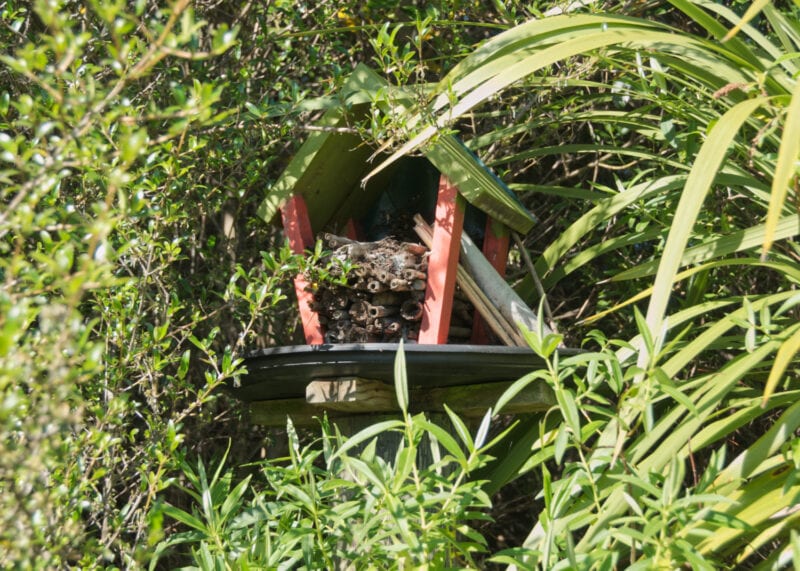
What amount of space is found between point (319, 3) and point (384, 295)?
1.18 metres

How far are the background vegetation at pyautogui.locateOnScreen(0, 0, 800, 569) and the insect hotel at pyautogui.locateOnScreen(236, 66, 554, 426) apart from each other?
4.1 inches

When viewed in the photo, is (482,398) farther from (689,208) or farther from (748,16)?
(748,16)

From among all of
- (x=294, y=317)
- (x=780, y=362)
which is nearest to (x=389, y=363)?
(x=780, y=362)

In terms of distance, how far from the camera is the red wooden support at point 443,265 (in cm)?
211

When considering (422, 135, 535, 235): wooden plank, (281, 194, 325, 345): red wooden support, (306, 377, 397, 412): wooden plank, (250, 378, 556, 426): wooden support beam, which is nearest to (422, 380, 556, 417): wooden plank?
(250, 378, 556, 426): wooden support beam

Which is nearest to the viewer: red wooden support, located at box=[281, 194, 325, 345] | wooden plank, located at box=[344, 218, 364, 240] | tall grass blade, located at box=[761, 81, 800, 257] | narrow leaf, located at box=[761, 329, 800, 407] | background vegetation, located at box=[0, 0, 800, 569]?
background vegetation, located at box=[0, 0, 800, 569]

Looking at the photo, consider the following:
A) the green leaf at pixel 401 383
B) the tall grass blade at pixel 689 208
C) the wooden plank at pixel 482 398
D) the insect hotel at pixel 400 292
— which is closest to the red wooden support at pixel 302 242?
the insect hotel at pixel 400 292

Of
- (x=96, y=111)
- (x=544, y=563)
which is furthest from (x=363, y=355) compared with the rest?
(x=96, y=111)

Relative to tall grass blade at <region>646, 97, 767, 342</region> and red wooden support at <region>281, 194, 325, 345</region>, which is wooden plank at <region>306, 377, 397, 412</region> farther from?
tall grass blade at <region>646, 97, 767, 342</region>

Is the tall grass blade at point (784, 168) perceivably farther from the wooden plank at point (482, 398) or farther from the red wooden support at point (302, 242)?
the red wooden support at point (302, 242)

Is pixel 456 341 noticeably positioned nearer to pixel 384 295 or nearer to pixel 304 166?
pixel 384 295

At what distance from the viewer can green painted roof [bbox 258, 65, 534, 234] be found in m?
2.15

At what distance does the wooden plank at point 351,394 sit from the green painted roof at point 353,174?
1.39 ft

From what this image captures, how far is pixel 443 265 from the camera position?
213 cm
